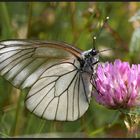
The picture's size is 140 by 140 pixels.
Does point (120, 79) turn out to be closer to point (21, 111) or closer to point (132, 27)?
point (21, 111)

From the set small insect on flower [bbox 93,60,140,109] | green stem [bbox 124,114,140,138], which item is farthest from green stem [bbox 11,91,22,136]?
green stem [bbox 124,114,140,138]

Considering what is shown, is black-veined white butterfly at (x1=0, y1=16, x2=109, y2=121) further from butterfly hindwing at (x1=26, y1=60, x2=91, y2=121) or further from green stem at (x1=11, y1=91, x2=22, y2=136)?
green stem at (x1=11, y1=91, x2=22, y2=136)

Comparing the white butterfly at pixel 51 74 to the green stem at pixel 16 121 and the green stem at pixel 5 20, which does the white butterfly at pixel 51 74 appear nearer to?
the green stem at pixel 16 121

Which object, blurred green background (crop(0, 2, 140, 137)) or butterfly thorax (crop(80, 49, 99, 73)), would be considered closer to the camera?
butterfly thorax (crop(80, 49, 99, 73))

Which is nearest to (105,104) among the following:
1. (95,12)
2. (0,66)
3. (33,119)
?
(0,66)

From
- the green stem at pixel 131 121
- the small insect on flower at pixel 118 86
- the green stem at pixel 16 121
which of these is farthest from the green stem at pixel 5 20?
the green stem at pixel 131 121

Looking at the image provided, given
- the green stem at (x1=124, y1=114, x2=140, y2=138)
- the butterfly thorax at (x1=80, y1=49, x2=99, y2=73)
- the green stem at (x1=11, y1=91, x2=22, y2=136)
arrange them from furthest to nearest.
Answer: the green stem at (x1=11, y1=91, x2=22, y2=136) < the butterfly thorax at (x1=80, y1=49, x2=99, y2=73) < the green stem at (x1=124, y1=114, x2=140, y2=138)
